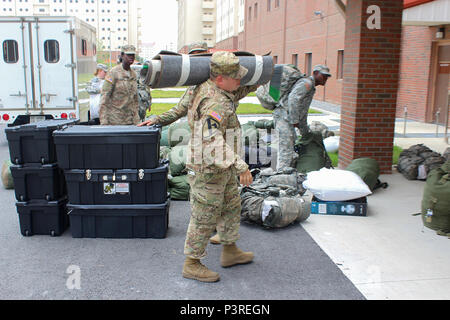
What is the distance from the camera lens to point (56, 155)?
16.4 feet

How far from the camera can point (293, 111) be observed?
690cm

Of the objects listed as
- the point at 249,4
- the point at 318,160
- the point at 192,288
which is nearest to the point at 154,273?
the point at 192,288

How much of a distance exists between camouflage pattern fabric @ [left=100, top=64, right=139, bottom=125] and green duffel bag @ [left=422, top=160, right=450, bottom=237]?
4.71 meters

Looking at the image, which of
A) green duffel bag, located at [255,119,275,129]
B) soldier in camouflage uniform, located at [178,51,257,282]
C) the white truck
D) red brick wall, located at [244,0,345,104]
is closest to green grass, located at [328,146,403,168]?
green duffel bag, located at [255,119,275,129]

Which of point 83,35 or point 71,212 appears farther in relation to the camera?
point 83,35

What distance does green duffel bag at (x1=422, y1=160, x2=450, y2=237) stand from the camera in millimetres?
4824

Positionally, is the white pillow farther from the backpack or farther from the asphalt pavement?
the backpack

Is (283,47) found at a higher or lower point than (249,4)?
lower

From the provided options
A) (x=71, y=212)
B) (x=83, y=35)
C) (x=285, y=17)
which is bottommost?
(x=71, y=212)

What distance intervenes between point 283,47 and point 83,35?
23.1 meters

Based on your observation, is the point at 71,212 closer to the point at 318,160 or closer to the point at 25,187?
the point at 25,187

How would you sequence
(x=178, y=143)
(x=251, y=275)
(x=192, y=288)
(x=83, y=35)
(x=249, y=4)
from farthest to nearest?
1. (x=249, y=4)
2. (x=83, y=35)
3. (x=178, y=143)
4. (x=251, y=275)
5. (x=192, y=288)

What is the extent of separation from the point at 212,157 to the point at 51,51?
7.09 meters

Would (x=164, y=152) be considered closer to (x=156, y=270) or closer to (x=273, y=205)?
(x=273, y=205)
